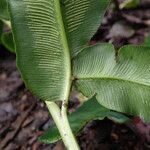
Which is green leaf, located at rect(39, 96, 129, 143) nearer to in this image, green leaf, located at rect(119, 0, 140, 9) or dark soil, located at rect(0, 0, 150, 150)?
dark soil, located at rect(0, 0, 150, 150)

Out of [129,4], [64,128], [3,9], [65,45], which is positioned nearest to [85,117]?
[64,128]

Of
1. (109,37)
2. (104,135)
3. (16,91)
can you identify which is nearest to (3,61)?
(16,91)

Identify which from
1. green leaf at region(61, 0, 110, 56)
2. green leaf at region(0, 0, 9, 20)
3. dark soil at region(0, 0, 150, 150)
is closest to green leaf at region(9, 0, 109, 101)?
green leaf at region(61, 0, 110, 56)

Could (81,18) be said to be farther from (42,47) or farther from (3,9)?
(3,9)

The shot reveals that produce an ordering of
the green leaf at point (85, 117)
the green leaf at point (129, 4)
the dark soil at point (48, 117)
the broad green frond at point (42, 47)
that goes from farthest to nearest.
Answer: the green leaf at point (129, 4)
the dark soil at point (48, 117)
the green leaf at point (85, 117)
the broad green frond at point (42, 47)

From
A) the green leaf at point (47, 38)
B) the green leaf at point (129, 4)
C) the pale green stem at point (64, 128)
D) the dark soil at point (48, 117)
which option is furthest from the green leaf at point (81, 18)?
the green leaf at point (129, 4)

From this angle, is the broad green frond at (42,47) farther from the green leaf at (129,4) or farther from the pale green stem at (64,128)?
the green leaf at (129,4)
